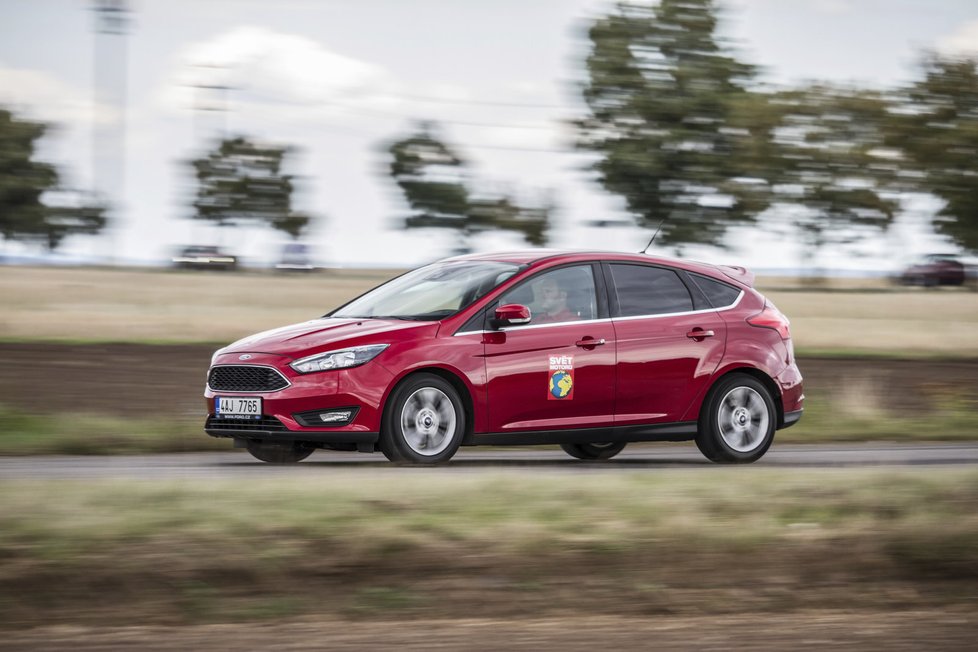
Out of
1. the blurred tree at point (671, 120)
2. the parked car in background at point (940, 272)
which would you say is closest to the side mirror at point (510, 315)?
the blurred tree at point (671, 120)

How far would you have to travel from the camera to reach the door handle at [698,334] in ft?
39.4

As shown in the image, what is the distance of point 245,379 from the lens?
11000 mm

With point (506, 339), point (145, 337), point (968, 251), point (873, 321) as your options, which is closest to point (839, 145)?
point (968, 251)

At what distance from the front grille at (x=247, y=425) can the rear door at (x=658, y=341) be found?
2630 mm

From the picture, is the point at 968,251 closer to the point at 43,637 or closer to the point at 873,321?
the point at 873,321

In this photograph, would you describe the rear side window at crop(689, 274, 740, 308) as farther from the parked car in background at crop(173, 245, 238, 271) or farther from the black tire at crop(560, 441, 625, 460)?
the parked car in background at crop(173, 245, 238, 271)

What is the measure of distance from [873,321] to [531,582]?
138ft

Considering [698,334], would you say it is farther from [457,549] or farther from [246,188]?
[246,188]

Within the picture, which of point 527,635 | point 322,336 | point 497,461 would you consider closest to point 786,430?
point 497,461

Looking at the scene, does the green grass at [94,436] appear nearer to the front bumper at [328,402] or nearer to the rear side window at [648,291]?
the front bumper at [328,402]

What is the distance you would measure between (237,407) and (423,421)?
1.35 m

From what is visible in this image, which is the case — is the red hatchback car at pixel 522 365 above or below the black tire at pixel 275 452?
above

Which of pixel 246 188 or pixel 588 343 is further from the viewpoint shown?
pixel 246 188

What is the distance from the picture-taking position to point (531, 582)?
21.6 feet
